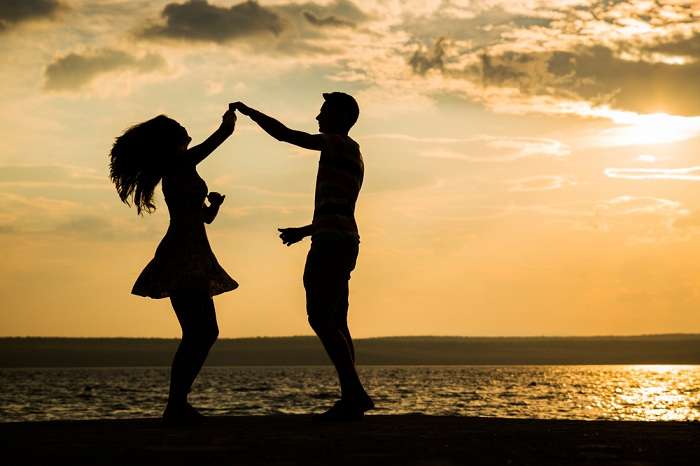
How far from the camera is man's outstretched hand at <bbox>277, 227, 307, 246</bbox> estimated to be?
30.9ft

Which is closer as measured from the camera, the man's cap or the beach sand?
the beach sand

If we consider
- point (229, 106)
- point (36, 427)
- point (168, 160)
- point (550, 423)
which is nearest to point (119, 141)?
point (168, 160)

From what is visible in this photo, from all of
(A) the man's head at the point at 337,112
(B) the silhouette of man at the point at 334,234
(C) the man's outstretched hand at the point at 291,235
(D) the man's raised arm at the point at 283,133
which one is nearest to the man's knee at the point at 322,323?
(B) the silhouette of man at the point at 334,234

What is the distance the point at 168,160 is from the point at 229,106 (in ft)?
2.55

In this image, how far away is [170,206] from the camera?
959cm

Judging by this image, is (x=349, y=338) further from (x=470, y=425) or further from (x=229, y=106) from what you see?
(x=229, y=106)

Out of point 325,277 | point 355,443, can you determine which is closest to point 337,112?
point 325,277

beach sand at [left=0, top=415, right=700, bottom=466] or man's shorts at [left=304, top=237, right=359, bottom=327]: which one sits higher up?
man's shorts at [left=304, top=237, right=359, bottom=327]

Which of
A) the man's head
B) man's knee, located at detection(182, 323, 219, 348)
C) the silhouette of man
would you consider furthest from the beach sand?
the man's head

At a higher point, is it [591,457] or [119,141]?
[119,141]

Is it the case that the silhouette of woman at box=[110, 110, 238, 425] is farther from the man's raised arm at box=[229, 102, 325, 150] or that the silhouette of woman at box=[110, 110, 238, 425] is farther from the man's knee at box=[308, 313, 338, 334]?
the man's knee at box=[308, 313, 338, 334]

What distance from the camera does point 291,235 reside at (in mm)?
9445

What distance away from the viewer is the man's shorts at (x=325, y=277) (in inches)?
365

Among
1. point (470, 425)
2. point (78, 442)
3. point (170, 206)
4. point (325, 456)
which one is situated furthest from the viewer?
point (170, 206)
